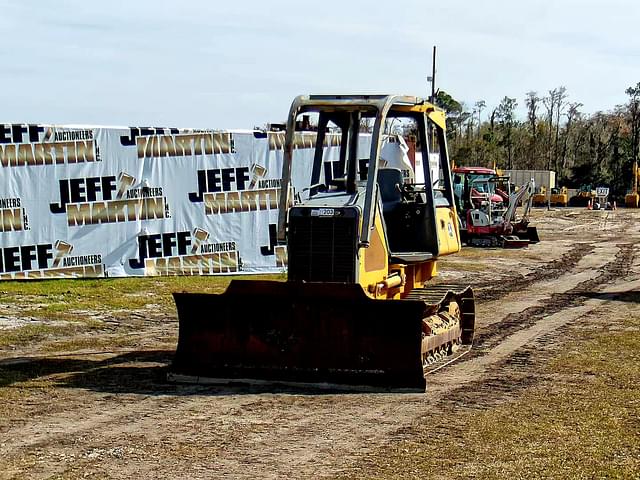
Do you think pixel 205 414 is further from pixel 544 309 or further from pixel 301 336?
pixel 544 309

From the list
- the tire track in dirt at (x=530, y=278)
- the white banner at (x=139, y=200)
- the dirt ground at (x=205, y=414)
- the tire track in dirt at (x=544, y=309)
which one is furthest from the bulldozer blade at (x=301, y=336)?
the white banner at (x=139, y=200)

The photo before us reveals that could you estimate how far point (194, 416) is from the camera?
27.9 feet

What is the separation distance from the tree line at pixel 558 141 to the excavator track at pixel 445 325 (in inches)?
2545

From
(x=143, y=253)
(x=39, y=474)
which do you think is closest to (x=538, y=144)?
(x=143, y=253)

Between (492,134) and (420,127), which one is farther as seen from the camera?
(492,134)

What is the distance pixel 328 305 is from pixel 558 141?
8044cm

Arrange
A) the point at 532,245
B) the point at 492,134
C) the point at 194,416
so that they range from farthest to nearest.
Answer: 1. the point at 492,134
2. the point at 532,245
3. the point at 194,416

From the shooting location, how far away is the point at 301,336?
9719mm

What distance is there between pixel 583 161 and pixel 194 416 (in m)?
80.4

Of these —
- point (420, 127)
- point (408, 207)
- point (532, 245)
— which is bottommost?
point (532, 245)

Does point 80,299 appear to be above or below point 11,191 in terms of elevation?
below

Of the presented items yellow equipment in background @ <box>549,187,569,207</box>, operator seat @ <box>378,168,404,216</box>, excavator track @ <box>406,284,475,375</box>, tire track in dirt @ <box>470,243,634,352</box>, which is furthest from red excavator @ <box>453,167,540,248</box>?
yellow equipment in background @ <box>549,187,569,207</box>

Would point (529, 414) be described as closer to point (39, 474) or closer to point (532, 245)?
point (39, 474)

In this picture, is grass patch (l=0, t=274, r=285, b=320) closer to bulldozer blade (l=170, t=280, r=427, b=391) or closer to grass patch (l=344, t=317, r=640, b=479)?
bulldozer blade (l=170, t=280, r=427, b=391)
